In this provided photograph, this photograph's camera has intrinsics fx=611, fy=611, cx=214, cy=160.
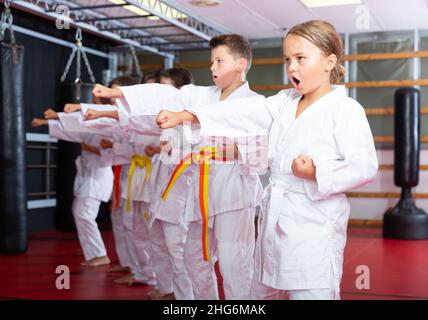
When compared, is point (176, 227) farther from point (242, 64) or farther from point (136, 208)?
point (242, 64)

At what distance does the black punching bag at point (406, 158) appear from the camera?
6730 mm

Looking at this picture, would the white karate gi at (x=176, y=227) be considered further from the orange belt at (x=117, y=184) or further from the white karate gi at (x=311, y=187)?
the white karate gi at (x=311, y=187)

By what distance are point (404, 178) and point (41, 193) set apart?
4.08 meters

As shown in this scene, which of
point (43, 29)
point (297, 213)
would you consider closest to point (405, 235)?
point (43, 29)

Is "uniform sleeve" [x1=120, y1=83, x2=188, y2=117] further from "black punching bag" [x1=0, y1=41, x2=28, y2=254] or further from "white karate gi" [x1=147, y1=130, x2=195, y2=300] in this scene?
"black punching bag" [x1=0, y1=41, x2=28, y2=254]

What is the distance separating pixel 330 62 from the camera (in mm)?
2041

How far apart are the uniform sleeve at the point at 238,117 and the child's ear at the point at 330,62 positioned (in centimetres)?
22

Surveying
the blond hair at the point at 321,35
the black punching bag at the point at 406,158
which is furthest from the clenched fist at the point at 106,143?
the black punching bag at the point at 406,158

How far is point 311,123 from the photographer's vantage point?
1987 millimetres

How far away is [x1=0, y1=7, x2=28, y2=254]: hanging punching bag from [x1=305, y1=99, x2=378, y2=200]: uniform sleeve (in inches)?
160

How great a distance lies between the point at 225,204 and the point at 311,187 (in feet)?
2.80

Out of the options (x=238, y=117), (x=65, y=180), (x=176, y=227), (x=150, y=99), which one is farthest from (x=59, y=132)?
(x=65, y=180)

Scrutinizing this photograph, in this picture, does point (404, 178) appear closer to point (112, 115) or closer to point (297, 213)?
point (112, 115)

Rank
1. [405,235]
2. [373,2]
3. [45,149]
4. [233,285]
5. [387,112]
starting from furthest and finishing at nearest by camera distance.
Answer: [387,112] < [45,149] < [405,235] < [373,2] < [233,285]
